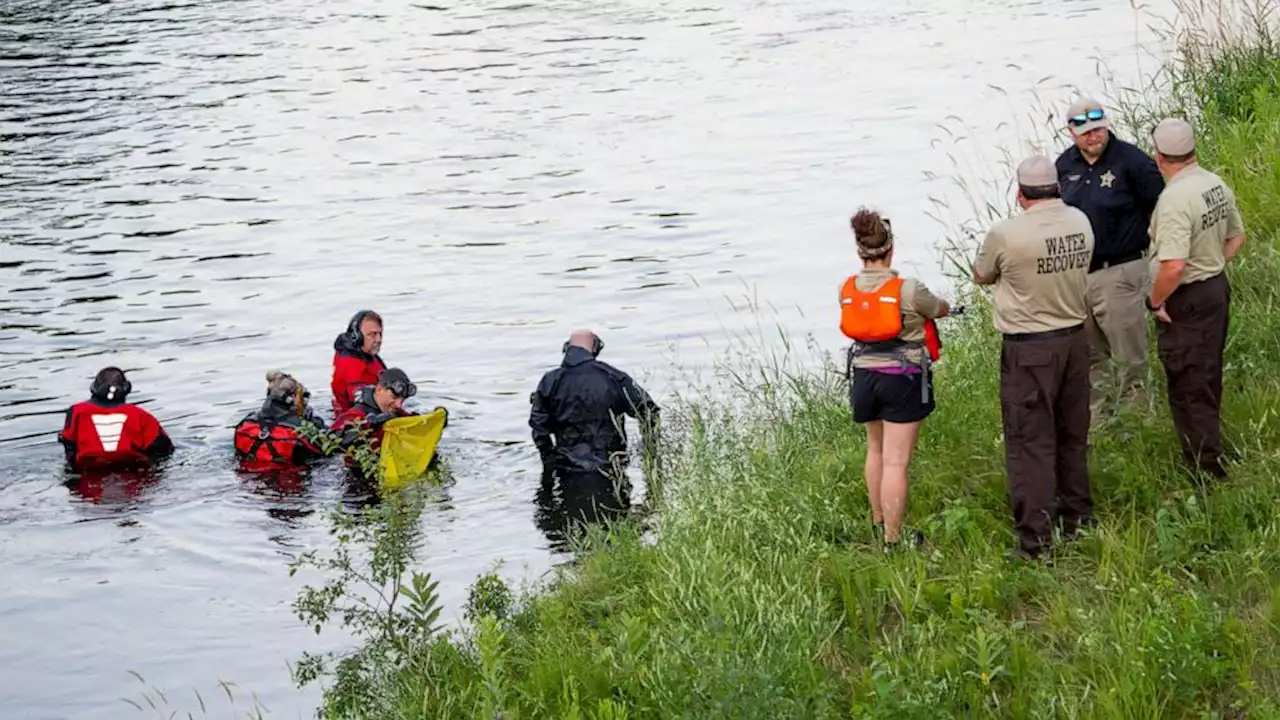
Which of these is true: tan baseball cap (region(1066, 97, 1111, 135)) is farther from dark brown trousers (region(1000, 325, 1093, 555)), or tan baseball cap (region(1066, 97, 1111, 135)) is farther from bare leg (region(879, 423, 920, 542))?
bare leg (region(879, 423, 920, 542))

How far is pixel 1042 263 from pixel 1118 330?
1.55m

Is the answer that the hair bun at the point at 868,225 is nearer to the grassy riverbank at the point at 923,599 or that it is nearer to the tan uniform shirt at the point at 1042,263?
the tan uniform shirt at the point at 1042,263

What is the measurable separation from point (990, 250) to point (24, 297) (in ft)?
58.6

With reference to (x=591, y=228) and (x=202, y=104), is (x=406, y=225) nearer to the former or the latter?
(x=591, y=228)

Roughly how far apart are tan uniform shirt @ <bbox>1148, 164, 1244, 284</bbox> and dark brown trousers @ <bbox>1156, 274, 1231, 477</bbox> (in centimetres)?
10

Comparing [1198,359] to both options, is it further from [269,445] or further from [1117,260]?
[269,445]

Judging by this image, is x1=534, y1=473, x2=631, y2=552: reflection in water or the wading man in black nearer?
x1=534, y1=473, x2=631, y2=552: reflection in water

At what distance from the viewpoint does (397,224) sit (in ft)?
87.7

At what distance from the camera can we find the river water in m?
13.3

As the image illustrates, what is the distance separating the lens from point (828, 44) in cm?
3762

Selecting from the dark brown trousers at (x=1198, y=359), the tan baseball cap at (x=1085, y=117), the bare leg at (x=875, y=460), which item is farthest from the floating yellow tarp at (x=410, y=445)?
the dark brown trousers at (x=1198, y=359)

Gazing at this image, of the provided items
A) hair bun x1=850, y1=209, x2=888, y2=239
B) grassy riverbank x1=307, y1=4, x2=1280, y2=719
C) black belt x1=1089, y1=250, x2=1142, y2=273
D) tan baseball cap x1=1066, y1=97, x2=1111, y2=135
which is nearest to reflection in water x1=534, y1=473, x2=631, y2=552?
grassy riverbank x1=307, y1=4, x2=1280, y2=719

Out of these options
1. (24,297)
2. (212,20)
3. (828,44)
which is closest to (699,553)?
(24,297)

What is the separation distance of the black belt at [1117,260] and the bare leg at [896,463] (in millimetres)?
1463
